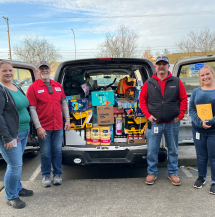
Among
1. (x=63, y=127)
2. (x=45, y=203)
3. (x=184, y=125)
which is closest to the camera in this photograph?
(x=45, y=203)

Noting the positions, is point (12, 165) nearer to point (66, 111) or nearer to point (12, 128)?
point (12, 128)

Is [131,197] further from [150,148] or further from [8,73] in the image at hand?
[8,73]

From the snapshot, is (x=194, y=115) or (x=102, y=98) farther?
(x=102, y=98)

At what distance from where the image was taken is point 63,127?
10.9 feet

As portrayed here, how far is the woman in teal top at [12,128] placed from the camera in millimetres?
2377

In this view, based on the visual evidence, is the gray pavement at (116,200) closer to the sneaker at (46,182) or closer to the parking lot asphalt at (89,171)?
the sneaker at (46,182)

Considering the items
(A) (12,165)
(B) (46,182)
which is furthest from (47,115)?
(B) (46,182)

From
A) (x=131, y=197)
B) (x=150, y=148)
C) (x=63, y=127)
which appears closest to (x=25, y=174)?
(x=63, y=127)

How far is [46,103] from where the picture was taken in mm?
2943

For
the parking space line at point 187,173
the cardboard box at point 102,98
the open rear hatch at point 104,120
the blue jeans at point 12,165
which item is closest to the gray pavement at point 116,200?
the blue jeans at point 12,165

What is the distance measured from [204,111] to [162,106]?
0.53 meters

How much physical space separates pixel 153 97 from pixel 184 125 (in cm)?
110

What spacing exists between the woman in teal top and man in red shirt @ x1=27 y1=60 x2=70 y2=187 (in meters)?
0.23

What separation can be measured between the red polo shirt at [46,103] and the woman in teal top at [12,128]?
0.72 ft
